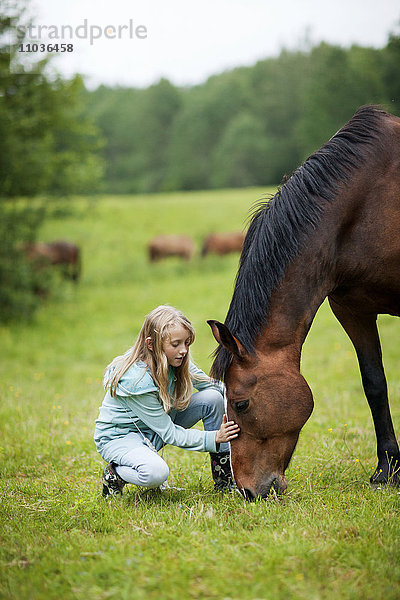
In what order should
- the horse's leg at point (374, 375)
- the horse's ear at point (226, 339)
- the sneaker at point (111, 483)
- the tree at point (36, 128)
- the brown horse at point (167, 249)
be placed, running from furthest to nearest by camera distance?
the brown horse at point (167, 249)
the tree at point (36, 128)
the horse's leg at point (374, 375)
the sneaker at point (111, 483)
the horse's ear at point (226, 339)

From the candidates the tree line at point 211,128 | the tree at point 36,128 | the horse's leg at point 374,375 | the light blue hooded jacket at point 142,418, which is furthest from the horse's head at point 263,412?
the tree line at point 211,128

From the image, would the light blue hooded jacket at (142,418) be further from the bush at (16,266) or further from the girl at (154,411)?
the bush at (16,266)

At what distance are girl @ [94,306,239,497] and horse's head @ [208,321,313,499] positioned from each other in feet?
0.40

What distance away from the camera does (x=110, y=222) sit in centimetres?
2688

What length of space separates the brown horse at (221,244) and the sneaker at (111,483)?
1742 centimetres

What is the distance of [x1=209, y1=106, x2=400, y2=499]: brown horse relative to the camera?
3.27 meters

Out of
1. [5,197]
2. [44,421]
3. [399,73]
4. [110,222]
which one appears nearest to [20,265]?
[5,197]

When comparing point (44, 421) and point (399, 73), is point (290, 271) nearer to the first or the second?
point (44, 421)

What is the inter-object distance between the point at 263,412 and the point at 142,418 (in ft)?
2.62

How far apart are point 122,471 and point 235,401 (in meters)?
0.87

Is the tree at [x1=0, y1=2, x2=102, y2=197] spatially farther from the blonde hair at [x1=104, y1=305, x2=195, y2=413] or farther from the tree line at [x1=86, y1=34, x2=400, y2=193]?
the tree line at [x1=86, y1=34, x2=400, y2=193]

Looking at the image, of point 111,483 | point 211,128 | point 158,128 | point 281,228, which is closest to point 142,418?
point 111,483

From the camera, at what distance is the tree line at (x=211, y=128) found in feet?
172

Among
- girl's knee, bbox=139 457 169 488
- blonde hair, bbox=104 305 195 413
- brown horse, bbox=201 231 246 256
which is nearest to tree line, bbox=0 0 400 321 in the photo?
brown horse, bbox=201 231 246 256
